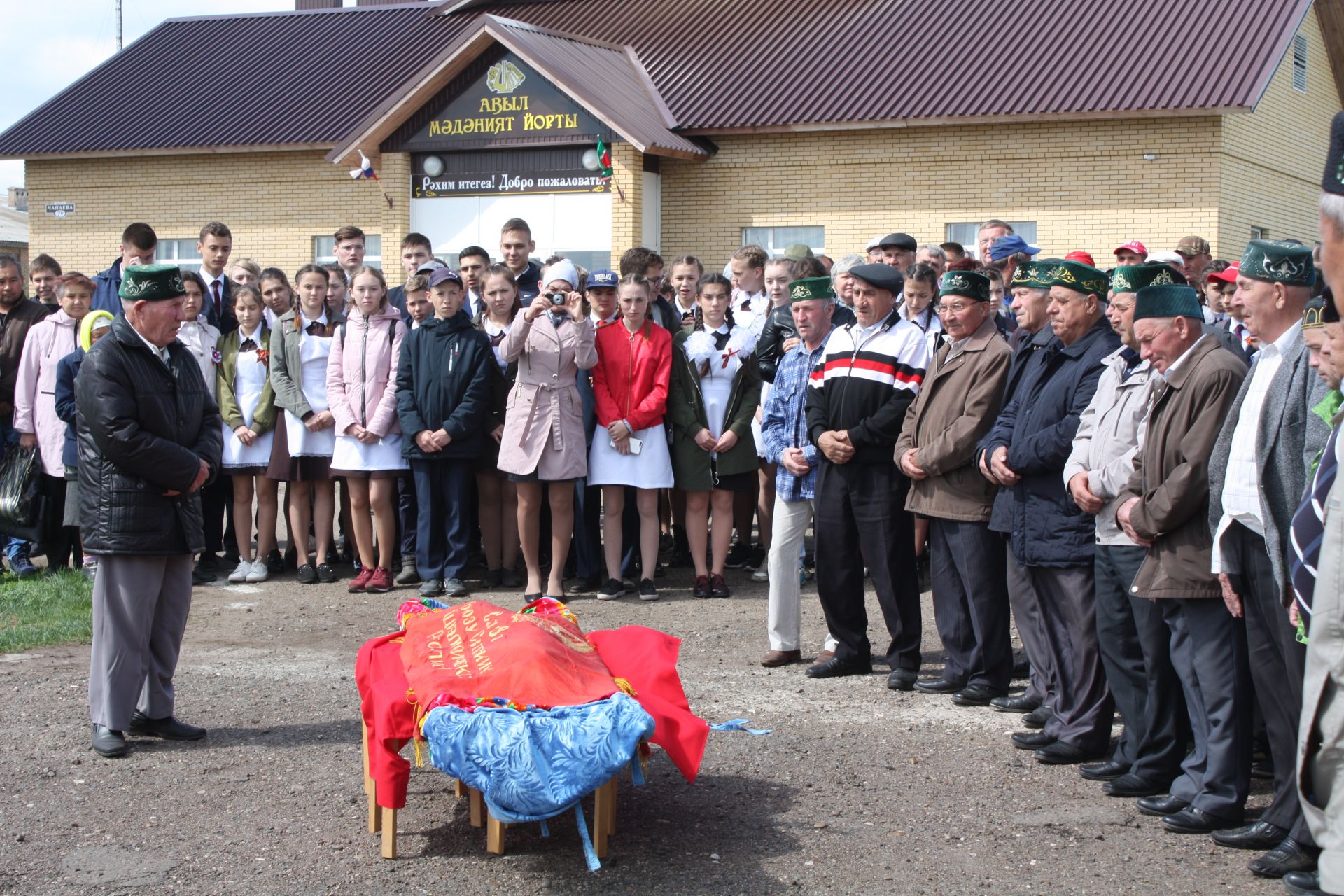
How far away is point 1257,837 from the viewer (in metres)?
4.83

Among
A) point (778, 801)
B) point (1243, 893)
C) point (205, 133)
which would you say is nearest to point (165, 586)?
point (778, 801)

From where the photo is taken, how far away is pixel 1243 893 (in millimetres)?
4480

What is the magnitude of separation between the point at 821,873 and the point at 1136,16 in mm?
20710

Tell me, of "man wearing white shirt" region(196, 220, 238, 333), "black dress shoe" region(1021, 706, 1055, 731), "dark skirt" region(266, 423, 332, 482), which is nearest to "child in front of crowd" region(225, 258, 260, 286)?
"man wearing white shirt" region(196, 220, 238, 333)

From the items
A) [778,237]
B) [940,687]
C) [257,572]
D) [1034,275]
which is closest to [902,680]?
[940,687]

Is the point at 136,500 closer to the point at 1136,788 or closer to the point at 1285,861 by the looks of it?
the point at 1136,788

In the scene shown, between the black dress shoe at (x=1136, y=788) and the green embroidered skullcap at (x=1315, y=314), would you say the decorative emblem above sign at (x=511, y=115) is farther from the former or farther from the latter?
the green embroidered skullcap at (x=1315, y=314)

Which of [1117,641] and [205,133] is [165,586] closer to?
[1117,641]

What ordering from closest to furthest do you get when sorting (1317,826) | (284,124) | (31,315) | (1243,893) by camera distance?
(1317,826), (1243,893), (31,315), (284,124)

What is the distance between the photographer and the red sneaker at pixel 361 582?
9656 mm

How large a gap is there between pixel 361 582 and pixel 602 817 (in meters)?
5.34

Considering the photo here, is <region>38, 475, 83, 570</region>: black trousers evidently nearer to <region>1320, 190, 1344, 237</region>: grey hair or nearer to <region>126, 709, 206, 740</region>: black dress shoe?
<region>126, 709, 206, 740</region>: black dress shoe

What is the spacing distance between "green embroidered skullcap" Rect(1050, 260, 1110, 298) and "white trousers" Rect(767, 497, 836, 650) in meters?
1.98

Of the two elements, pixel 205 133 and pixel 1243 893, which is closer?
pixel 1243 893
